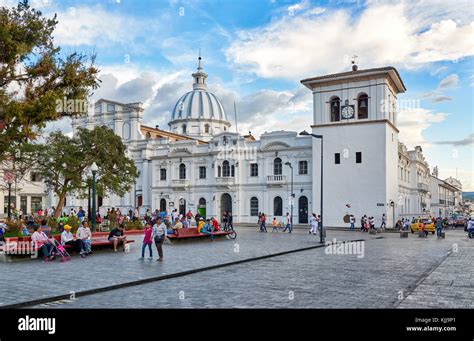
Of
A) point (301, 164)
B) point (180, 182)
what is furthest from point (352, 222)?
point (180, 182)

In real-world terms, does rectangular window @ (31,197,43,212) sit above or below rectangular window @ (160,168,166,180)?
below

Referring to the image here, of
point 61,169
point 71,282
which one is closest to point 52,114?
point 71,282

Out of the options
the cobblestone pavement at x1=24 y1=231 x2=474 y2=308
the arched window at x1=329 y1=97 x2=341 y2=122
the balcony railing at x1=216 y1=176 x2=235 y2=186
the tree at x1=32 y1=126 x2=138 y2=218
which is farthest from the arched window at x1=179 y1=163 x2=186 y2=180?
the cobblestone pavement at x1=24 y1=231 x2=474 y2=308

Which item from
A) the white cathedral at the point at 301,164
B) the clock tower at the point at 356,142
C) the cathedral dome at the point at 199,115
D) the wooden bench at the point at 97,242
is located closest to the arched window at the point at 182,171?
the white cathedral at the point at 301,164

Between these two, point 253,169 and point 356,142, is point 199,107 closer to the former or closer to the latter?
point 253,169

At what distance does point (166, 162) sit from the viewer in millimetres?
57719

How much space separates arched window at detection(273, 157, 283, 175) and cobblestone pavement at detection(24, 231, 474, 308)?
1367 inches

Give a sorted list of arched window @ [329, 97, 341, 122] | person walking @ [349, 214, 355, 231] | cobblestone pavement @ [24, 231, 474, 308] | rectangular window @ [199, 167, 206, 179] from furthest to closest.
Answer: rectangular window @ [199, 167, 206, 179] < arched window @ [329, 97, 341, 122] < person walking @ [349, 214, 355, 231] < cobblestone pavement @ [24, 231, 474, 308]

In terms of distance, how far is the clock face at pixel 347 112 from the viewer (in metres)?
44.8

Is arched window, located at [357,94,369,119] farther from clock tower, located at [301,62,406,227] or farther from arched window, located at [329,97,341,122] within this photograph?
arched window, located at [329,97,341,122]

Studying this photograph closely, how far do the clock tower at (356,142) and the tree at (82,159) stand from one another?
59.9ft

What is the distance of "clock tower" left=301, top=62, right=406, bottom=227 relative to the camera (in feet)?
141

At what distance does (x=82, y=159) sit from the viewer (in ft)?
124
